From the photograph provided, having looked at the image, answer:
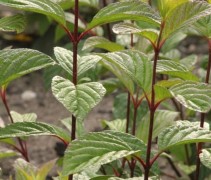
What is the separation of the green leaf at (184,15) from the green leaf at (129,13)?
0.10 feet

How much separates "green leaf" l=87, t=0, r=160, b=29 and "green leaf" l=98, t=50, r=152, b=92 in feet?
0.29

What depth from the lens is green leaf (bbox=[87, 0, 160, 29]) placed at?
1.63 m

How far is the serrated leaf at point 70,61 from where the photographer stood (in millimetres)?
1771

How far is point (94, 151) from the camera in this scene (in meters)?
1.57

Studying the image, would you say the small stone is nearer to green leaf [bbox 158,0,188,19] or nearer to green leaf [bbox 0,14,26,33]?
green leaf [bbox 0,14,26,33]

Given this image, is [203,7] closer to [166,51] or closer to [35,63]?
[35,63]

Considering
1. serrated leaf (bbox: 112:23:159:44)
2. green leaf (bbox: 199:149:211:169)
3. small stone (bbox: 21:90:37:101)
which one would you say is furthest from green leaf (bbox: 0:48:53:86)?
small stone (bbox: 21:90:37:101)

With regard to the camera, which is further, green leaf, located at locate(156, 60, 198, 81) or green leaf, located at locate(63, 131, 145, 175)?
green leaf, located at locate(156, 60, 198, 81)

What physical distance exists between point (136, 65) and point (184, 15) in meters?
0.18

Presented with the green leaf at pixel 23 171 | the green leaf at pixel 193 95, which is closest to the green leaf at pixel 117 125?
the green leaf at pixel 23 171

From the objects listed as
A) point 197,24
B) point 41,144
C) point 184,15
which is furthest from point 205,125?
point 41,144

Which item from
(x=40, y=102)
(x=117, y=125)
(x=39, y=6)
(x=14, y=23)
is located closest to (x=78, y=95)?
(x=39, y=6)

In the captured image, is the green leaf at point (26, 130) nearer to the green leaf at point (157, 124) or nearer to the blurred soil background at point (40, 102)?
the green leaf at point (157, 124)

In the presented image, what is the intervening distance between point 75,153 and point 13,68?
0.32 meters
